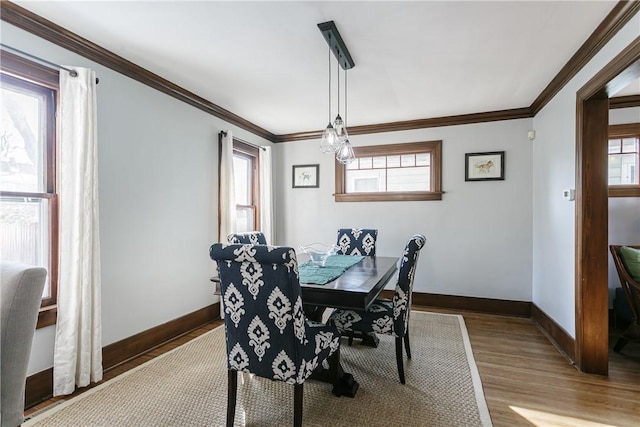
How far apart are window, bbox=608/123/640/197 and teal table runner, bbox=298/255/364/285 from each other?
3019 mm

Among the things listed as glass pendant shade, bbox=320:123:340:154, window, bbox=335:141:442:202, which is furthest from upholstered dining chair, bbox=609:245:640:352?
glass pendant shade, bbox=320:123:340:154

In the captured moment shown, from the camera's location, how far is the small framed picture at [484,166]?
3.79m

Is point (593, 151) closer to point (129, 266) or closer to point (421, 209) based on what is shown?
point (421, 209)

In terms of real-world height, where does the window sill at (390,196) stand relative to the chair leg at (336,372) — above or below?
above

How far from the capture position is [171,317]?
3043 millimetres

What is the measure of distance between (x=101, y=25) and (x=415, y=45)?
7.10ft

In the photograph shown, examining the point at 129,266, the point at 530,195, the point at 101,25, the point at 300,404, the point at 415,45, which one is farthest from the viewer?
the point at 530,195

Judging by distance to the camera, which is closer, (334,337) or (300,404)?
(300,404)

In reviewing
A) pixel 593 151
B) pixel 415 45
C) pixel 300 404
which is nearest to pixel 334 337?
A: pixel 300 404

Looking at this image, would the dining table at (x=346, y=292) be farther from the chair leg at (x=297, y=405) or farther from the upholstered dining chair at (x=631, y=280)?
the upholstered dining chair at (x=631, y=280)

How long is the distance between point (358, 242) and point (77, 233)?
8.25ft

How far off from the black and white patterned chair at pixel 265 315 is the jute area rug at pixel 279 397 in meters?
0.36

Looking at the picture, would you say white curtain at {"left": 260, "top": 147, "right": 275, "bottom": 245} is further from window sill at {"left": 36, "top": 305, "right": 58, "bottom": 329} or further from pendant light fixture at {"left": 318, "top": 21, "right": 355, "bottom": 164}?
window sill at {"left": 36, "top": 305, "right": 58, "bottom": 329}

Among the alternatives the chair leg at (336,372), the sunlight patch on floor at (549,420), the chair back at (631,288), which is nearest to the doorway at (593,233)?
the chair back at (631,288)
